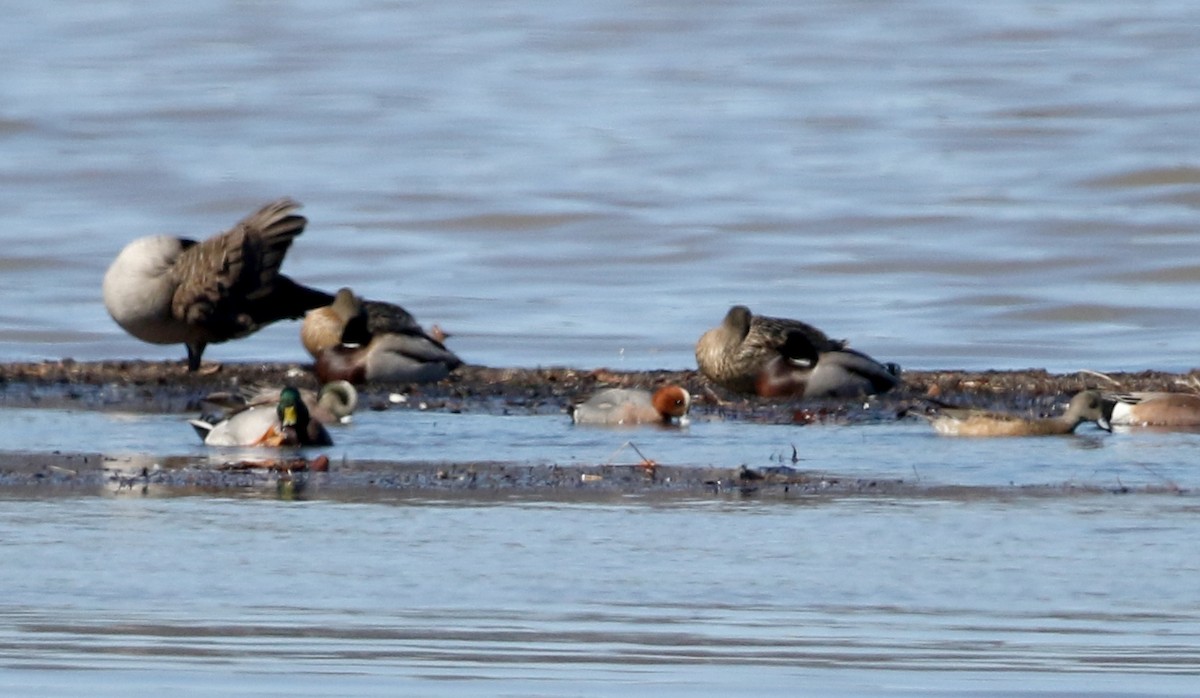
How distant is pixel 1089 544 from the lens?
7699mm

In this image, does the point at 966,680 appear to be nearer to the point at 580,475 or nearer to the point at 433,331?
the point at 580,475

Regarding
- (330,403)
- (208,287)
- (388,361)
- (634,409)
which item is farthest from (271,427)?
(208,287)

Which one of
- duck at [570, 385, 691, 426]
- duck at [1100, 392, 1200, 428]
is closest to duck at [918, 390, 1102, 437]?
duck at [1100, 392, 1200, 428]

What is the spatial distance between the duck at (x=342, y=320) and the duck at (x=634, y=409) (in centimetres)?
237

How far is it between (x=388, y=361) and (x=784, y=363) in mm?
2052

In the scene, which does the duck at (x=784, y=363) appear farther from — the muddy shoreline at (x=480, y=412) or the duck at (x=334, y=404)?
the duck at (x=334, y=404)

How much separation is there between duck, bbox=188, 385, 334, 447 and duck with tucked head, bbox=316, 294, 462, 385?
2.73m

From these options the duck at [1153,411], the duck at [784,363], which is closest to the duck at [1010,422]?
the duck at [1153,411]

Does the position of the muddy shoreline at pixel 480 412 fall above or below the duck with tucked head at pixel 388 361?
below

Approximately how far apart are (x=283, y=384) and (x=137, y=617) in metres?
6.92

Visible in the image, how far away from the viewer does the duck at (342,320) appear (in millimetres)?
13938

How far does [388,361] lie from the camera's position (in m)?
13.3

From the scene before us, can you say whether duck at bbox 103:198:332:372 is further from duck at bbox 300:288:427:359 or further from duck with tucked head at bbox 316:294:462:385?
duck with tucked head at bbox 316:294:462:385

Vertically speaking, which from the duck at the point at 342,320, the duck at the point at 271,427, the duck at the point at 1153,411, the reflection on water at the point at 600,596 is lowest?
the reflection on water at the point at 600,596
